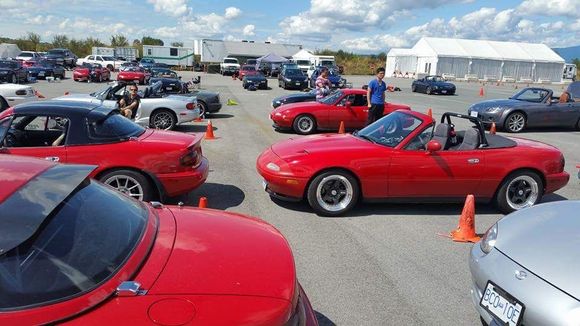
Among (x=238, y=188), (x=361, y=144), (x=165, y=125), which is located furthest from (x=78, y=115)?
(x=165, y=125)

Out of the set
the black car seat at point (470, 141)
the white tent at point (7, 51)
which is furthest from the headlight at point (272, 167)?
the white tent at point (7, 51)

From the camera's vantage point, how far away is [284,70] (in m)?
33.2

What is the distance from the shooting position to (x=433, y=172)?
5961 mm

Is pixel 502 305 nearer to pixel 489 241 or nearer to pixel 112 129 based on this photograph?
pixel 489 241

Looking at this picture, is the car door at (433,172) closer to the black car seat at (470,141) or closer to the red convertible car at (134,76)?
the black car seat at (470,141)

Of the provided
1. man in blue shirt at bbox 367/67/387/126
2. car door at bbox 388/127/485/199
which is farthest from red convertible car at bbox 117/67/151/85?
car door at bbox 388/127/485/199

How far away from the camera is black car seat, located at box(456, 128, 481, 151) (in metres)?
6.17

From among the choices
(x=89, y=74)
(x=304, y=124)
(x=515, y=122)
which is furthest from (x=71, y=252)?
(x=89, y=74)

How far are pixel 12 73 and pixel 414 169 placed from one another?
28956mm

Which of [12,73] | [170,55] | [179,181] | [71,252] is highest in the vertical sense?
[170,55]

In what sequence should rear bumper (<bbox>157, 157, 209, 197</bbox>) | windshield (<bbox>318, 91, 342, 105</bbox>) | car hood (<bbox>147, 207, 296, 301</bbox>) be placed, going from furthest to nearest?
windshield (<bbox>318, 91, 342, 105</bbox>), rear bumper (<bbox>157, 157, 209, 197</bbox>), car hood (<bbox>147, 207, 296, 301</bbox>)

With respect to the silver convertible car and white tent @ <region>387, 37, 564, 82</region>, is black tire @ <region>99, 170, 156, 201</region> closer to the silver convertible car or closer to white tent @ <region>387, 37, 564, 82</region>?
the silver convertible car

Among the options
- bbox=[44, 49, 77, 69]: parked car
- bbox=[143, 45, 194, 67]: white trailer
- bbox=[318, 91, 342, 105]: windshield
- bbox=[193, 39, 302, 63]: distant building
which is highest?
bbox=[193, 39, 302, 63]: distant building

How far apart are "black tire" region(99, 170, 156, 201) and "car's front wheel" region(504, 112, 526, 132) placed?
1210cm
